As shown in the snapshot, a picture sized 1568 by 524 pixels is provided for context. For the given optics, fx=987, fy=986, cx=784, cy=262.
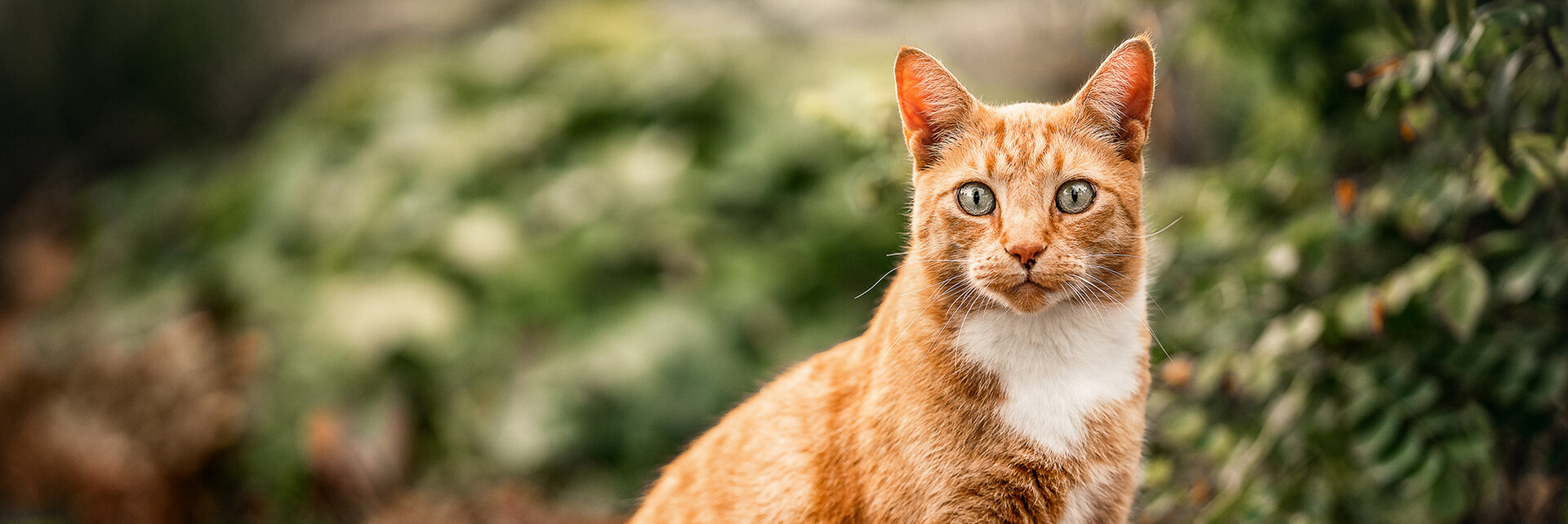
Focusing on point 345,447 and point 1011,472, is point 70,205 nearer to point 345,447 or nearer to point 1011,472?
point 345,447

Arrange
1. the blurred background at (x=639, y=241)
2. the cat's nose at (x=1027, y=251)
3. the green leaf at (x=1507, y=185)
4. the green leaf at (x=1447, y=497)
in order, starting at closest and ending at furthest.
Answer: the cat's nose at (x=1027, y=251)
the green leaf at (x=1507, y=185)
the green leaf at (x=1447, y=497)
the blurred background at (x=639, y=241)

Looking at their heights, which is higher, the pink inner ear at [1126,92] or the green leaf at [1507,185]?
the pink inner ear at [1126,92]

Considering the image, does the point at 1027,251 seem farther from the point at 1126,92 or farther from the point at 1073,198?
the point at 1126,92

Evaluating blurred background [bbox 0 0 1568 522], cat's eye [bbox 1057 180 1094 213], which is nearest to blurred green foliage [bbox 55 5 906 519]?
blurred background [bbox 0 0 1568 522]

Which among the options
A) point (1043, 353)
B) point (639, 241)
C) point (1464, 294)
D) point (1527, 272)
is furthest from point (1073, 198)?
point (639, 241)

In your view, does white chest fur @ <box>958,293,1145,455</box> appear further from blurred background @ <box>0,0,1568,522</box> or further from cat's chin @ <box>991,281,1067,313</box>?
blurred background @ <box>0,0,1568,522</box>

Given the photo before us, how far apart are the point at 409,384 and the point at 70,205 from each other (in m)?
2.95

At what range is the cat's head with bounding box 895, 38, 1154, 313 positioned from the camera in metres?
1.32

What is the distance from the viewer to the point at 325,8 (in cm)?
544

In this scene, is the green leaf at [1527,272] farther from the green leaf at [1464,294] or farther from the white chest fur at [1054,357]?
the white chest fur at [1054,357]

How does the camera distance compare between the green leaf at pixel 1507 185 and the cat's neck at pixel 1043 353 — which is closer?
the cat's neck at pixel 1043 353

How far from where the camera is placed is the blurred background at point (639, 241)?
1811 mm

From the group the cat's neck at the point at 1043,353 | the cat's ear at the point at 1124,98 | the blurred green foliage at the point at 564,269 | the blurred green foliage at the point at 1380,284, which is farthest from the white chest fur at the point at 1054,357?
the blurred green foliage at the point at 564,269

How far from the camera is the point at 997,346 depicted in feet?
4.67
